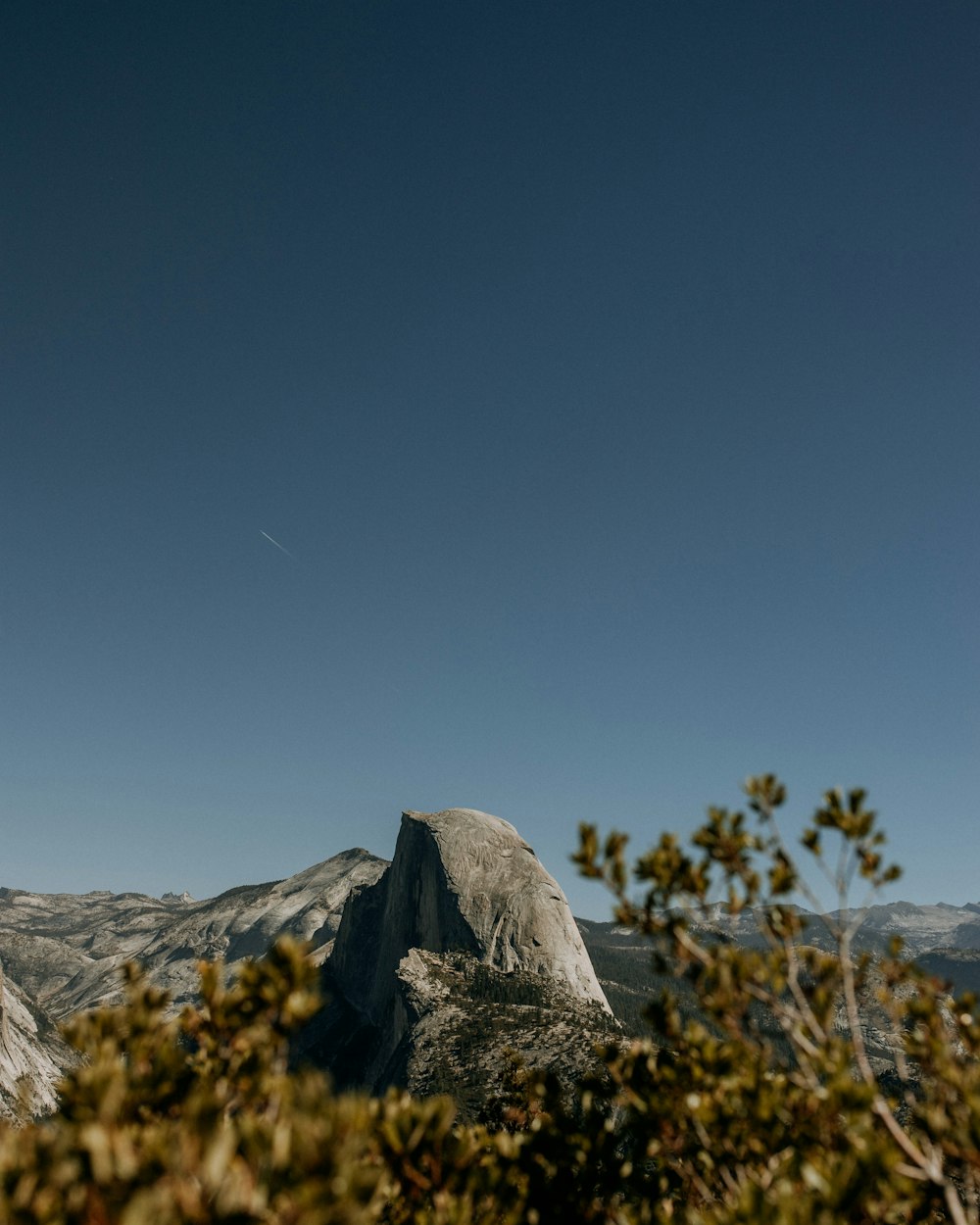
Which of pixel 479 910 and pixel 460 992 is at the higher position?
pixel 479 910

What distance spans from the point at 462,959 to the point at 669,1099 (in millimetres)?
165575

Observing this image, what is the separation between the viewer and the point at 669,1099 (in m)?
11.1

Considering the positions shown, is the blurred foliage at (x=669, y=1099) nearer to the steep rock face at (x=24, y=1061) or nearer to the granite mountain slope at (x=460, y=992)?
the granite mountain slope at (x=460, y=992)

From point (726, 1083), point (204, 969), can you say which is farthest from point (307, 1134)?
point (726, 1083)

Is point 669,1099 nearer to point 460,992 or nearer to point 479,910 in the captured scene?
point 460,992

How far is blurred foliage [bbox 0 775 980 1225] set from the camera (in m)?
7.27

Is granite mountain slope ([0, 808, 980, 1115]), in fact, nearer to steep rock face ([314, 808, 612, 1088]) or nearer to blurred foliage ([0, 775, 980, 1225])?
steep rock face ([314, 808, 612, 1088])

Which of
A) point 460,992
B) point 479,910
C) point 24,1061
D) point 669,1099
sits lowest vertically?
point 24,1061

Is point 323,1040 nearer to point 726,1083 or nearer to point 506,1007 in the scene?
point 506,1007

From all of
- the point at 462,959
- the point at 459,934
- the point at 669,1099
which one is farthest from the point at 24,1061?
the point at 669,1099

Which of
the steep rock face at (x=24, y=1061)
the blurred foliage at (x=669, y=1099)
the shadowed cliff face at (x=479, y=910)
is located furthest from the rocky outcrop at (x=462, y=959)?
the blurred foliage at (x=669, y=1099)

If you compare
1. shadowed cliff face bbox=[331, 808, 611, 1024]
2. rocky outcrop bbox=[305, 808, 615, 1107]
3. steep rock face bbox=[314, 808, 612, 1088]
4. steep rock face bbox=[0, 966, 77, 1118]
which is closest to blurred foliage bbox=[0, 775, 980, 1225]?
rocky outcrop bbox=[305, 808, 615, 1107]

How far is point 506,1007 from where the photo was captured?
12175 centimetres

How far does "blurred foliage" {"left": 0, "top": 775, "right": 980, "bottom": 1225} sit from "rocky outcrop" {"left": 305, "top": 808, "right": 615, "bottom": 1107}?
327ft
